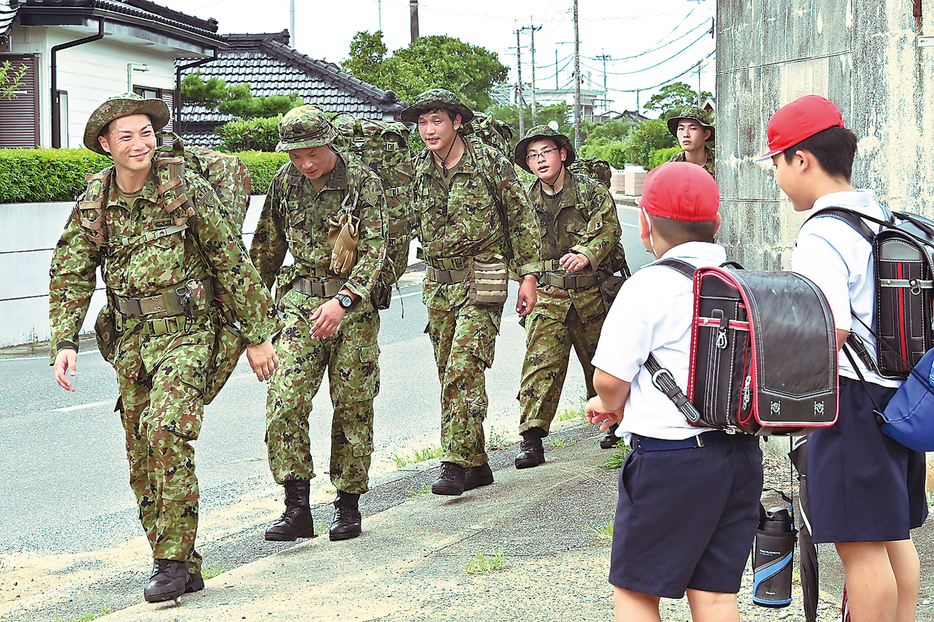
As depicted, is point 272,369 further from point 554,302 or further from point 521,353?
point 521,353

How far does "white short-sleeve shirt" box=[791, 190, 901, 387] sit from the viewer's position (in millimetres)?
3225

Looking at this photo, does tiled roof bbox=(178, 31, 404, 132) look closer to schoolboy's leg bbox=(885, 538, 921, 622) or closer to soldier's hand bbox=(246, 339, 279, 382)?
soldier's hand bbox=(246, 339, 279, 382)

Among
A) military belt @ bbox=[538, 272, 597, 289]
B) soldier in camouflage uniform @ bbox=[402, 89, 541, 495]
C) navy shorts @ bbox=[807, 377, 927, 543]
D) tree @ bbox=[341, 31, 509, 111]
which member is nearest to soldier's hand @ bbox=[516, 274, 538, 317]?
soldier in camouflage uniform @ bbox=[402, 89, 541, 495]

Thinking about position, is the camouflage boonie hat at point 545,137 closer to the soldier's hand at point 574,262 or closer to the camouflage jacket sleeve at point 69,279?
the soldier's hand at point 574,262

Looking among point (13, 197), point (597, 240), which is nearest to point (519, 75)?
point (13, 197)

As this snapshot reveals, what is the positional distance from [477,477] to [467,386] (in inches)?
21.2

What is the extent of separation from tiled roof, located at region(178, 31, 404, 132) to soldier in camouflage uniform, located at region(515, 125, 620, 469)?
67.6ft

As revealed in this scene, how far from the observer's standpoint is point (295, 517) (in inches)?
219

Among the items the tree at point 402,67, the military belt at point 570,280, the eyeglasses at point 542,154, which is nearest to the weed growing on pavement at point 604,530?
the military belt at point 570,280

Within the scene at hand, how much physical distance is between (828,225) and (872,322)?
1.04ft

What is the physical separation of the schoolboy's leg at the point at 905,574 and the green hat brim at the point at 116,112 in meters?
3.36

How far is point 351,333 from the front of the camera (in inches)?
226

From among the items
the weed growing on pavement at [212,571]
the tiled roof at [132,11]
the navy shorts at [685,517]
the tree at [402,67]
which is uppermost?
the tree at [402,67]

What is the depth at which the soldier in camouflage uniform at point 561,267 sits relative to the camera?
24.2 feet
